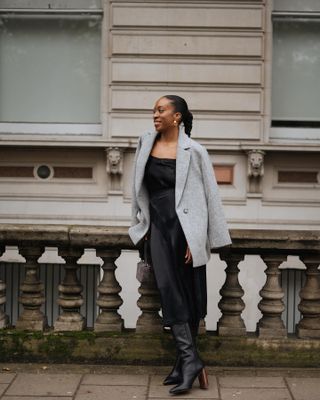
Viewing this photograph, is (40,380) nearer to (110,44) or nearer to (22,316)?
(22,316)

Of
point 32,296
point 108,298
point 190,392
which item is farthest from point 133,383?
point 32,296

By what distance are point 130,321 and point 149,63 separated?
3.39m

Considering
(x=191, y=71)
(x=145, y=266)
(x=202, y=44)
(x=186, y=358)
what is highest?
(x=202, y=44)

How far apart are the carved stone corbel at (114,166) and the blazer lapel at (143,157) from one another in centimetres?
524

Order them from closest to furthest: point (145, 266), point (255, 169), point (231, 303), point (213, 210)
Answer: point (213, 210) < point (145, 266) < point (231, 303) < point (255, 169)

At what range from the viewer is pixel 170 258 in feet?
18.1

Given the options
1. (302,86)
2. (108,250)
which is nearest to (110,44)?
(302,86)

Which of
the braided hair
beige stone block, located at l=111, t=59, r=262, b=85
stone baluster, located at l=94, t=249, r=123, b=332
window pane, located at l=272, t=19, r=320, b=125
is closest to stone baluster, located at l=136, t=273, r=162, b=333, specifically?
stone baluster, located at l=94, t=249, r=123, b=332

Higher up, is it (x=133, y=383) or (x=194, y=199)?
(x=194, y=199)

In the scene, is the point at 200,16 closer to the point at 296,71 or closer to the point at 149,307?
the point at 296,71

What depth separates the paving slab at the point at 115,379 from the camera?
18.4ft

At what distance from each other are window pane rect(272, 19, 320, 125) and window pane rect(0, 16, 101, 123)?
2502 millimetres

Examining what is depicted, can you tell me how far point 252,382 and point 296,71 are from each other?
673 centimetres

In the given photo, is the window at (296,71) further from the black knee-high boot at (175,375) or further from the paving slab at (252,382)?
the black knee-high boot at (175,375)
